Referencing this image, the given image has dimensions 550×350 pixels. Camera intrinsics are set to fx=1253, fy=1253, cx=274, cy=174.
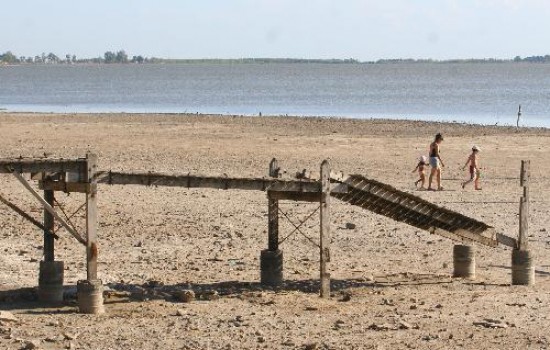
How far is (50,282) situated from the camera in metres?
18.4

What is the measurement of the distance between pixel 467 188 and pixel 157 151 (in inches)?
514

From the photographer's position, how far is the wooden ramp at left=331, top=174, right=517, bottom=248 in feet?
63.5

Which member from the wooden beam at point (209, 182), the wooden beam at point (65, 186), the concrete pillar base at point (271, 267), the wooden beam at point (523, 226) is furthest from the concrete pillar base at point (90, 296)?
the wooden beam at point (523, 226)

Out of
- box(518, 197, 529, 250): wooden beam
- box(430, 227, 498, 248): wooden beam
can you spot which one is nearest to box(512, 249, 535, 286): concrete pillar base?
box(518, 197, 529, 250): wooden beam

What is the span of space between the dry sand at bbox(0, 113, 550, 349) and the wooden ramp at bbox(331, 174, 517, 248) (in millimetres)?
775

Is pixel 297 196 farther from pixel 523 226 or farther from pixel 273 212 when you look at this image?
pixel 523 226

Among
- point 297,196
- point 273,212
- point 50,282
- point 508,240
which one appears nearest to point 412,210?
point 508,240

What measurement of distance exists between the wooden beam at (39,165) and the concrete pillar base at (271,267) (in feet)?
11.6

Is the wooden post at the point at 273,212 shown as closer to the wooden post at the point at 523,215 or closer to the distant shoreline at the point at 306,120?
the wooden post at the point at 523,215

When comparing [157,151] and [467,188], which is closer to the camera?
[467,188]

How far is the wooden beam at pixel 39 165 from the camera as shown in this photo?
698 inches

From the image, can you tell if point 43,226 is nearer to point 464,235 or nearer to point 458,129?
point 464,235

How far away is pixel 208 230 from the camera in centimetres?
2481

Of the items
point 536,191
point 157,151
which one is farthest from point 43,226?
point 157,151
